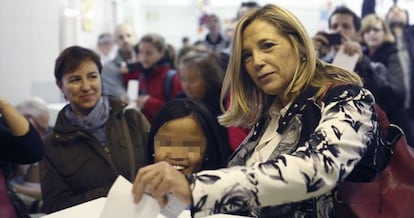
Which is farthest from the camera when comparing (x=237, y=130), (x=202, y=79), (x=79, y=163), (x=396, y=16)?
(x=396, y=16)

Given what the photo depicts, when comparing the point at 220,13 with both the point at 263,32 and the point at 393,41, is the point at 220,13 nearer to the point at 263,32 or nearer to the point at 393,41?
the point at 393,41

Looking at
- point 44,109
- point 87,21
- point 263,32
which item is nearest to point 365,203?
point 263,32

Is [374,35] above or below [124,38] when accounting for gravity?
above

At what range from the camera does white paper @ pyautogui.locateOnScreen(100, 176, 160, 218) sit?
104cm

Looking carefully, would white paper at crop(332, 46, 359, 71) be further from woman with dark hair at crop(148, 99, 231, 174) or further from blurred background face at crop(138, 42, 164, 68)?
blurred background face at crop(138, 42, 164, 68)

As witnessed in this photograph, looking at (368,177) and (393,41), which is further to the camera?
(393,41)

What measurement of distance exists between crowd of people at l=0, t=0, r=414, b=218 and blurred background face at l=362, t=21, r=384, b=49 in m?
0.13

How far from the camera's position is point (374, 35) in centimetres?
346

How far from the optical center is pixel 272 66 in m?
1.26

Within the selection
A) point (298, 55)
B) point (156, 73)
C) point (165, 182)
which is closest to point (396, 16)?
point (156, 73)

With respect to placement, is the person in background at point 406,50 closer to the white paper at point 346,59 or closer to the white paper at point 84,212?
the white paper at point 346,59

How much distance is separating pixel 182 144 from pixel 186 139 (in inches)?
1.3

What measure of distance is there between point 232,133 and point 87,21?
412 cm

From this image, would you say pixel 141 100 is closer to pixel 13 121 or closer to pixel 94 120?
pixel 94 120
